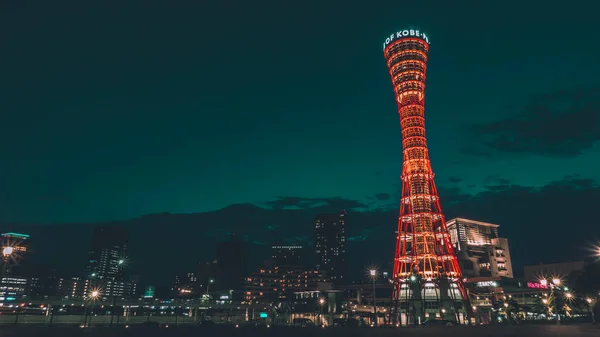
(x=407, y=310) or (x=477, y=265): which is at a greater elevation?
(x=477, y=265)

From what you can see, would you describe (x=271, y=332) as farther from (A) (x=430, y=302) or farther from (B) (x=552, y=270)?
(B) (x=552, y=270)

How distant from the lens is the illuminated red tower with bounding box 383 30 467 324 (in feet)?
302

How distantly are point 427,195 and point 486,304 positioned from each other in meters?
40.0

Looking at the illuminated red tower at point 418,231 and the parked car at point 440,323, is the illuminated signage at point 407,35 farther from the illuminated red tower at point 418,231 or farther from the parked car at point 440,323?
the parked car at point 440,323

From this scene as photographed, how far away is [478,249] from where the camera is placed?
151625 millimetres

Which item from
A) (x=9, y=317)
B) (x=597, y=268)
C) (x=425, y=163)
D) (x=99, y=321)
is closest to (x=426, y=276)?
(x=425, y=163)

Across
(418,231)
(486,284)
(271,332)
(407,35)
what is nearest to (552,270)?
(486,284)

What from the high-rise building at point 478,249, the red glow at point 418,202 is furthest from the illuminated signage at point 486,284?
the red glow at point 418,202

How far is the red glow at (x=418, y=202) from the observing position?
9744 centimetres

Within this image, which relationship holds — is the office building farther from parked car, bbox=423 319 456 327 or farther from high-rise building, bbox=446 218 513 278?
parked car, bbox=423 319 456 327

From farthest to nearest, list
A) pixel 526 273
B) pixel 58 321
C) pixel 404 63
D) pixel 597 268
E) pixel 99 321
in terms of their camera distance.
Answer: pixel 526 273, pixel 404 63, pixel 597 268, pixel 99 321, pixel 58 321

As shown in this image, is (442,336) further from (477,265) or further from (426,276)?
(477,265)

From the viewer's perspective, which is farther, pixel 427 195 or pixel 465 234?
pixel 465 234

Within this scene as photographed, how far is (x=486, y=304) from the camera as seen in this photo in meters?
110
